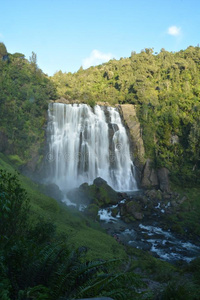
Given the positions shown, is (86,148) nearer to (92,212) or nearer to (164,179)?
(164,179)

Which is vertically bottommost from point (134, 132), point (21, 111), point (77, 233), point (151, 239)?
point (151, 239)

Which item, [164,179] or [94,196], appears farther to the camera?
[164,179]

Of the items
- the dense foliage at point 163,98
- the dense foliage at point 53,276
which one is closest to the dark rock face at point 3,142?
the dense foliage at point 163,98

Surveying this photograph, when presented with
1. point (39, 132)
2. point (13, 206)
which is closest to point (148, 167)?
point (39, 132)

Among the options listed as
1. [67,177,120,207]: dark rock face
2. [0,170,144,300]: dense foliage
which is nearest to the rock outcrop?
[67,177,120,207]: dark rock face

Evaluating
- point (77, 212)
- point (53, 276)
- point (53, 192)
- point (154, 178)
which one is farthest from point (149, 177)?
point (53, 276)

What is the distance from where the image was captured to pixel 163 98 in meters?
42.1

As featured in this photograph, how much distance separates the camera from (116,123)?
123ft

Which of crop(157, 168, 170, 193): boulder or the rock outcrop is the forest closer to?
crop(157, 168, 170, 193): boulder

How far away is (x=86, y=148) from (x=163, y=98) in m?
19.2

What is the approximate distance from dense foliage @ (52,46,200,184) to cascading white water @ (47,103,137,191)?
4.38 m

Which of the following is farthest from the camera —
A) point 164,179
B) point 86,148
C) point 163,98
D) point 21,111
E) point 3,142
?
point 163,98

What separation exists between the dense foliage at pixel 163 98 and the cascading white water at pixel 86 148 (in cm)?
438

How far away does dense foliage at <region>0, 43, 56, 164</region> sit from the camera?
29.0 metres
